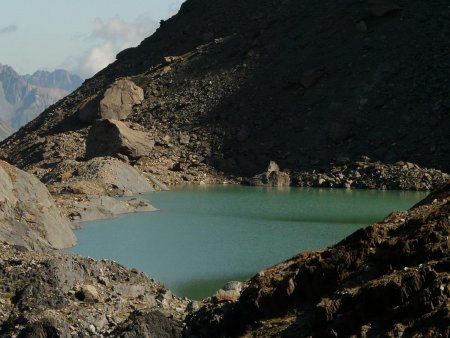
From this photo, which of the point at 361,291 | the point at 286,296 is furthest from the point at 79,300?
the point at 361,291

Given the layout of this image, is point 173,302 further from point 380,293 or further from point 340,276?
point 380,293

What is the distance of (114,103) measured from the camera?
71375mm

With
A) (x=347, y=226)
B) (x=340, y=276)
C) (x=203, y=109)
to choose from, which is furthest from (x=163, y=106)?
(x=340, y=276)

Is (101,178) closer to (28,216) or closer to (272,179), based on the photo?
(272,179)

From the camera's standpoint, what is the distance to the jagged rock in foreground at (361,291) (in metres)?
11.4

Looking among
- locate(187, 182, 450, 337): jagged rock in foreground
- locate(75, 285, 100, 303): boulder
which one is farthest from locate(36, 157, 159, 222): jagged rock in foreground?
locate(187, 182, 450, 337): jagged rock in foreground

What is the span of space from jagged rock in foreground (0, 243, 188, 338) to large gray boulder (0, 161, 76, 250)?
19.3 ft

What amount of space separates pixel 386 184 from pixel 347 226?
1802 cm

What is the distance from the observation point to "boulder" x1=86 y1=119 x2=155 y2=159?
59375 mm

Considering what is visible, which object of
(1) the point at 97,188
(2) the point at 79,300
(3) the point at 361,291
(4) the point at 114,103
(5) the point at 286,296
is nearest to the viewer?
(3) the point at 361,291

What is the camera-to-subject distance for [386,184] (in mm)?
53250

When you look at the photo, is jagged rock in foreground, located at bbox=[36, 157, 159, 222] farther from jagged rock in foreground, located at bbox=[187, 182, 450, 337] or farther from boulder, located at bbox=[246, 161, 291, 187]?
jagged rock in foreground, located at bbox=[187, 182, 450, 337]

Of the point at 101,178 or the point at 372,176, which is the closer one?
the point at 101,178

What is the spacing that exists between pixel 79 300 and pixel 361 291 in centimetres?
656
